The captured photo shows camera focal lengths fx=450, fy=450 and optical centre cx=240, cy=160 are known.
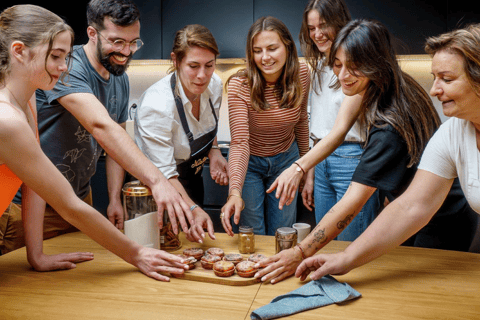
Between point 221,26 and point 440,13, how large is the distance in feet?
5.06

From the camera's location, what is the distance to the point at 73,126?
5.57ft

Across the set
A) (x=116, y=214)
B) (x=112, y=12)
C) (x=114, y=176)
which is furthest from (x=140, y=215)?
(x=112, y=12)

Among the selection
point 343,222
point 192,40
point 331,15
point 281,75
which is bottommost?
point 343,222

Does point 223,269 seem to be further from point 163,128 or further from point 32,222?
point 163,128

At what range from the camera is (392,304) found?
109 centimetres

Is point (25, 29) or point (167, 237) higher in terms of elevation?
point (25, 29)

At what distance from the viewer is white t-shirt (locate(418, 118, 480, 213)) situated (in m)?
1.19

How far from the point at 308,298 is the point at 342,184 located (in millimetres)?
991

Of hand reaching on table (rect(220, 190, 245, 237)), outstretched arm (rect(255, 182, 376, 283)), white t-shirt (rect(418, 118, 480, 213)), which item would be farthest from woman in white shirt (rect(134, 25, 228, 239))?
white t-shirt (rect(418, 118, 480, 213))

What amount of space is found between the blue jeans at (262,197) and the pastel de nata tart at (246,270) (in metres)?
0.81

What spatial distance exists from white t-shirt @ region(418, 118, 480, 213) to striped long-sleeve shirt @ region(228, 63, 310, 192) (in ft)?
2.61

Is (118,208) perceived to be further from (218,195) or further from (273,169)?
(218,195)

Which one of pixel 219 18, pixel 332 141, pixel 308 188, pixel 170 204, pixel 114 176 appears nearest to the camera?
pixel 170 204

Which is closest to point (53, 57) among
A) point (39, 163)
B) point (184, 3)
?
point (39, 163)
